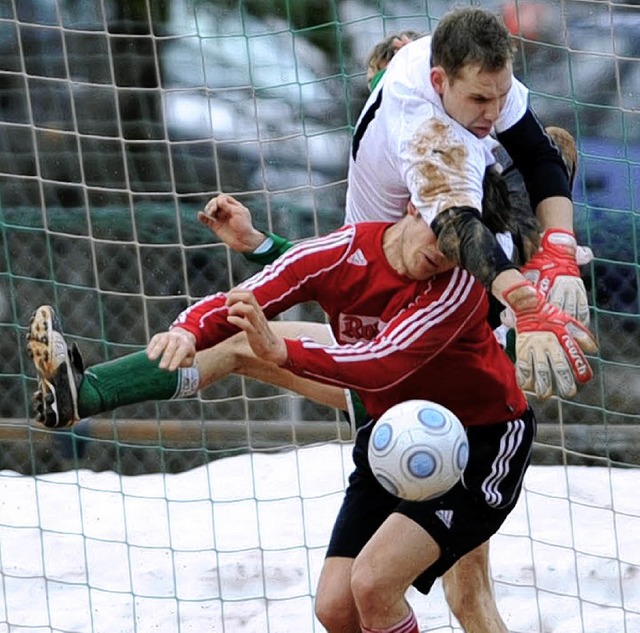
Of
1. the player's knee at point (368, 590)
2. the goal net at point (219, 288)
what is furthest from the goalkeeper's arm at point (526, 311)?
the goal net at point (219, 288)

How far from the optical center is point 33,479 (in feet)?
19.5

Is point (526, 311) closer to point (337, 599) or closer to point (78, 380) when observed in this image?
point (337, 599)

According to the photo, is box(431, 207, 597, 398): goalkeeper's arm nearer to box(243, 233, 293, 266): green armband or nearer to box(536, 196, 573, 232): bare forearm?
box(536, 196, 573, 232): bare forearm

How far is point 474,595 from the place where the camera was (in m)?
4.59

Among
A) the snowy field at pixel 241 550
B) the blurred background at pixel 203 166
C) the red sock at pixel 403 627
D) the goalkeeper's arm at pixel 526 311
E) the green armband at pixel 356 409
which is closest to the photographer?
the goalkeeper's arm at pixel 526 311

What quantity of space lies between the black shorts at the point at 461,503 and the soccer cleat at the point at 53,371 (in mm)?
718

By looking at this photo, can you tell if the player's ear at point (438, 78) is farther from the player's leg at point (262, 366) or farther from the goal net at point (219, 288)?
the goal net at point (219, 288)

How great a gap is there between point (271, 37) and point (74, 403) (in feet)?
7.26

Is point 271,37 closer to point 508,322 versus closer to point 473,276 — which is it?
point 508,322

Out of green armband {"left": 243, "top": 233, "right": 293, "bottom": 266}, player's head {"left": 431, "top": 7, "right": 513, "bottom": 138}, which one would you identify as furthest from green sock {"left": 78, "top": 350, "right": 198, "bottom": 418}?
player's head {"left": 431, "top": 7, "right": 513, "bottom": 138}

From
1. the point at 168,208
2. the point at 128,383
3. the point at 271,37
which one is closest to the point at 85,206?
the point at 168,208

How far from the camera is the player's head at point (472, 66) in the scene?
147 inches

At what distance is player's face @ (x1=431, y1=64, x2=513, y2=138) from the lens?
3742 mm

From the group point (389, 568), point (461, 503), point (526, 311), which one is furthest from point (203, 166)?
point (526, 311)
